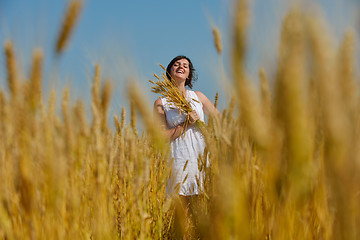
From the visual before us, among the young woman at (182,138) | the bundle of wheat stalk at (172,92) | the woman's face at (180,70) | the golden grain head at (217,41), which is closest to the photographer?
the golden grain head at (217,41)

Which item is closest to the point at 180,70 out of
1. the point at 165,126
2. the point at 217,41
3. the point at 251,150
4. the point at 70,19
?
the point at 165,126

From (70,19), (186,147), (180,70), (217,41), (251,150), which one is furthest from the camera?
(180,70)

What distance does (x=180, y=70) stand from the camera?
2713 mm

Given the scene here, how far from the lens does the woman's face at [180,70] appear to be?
2680 millimetres

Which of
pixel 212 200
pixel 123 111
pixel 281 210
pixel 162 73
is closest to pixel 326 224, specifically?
pixel 281 210

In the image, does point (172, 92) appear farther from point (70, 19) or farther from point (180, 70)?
point (70, 19)

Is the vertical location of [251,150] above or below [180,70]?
below

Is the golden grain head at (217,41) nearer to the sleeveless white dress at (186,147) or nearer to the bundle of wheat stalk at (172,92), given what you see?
the bundle of wheat stalk at (172,92)

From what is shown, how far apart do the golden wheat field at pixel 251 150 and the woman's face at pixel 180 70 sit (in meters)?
1.68

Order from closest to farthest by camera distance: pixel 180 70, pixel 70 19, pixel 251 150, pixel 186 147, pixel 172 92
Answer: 1. pixel 251 150
2. pixel 70 19
3. pixel 172 92
4. pixel 186 147
5. pixel 180 70

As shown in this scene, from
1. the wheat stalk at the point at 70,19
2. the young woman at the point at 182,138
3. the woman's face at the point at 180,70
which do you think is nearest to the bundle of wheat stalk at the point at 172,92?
the young woman at the point at 182,138

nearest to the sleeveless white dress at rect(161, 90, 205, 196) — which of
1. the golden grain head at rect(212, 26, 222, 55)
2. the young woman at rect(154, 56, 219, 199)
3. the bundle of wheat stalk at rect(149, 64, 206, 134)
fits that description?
the young woman at rect(154, 56, 219, 199)

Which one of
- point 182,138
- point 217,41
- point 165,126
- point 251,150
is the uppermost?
point 217,41

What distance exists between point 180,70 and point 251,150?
1961mm
